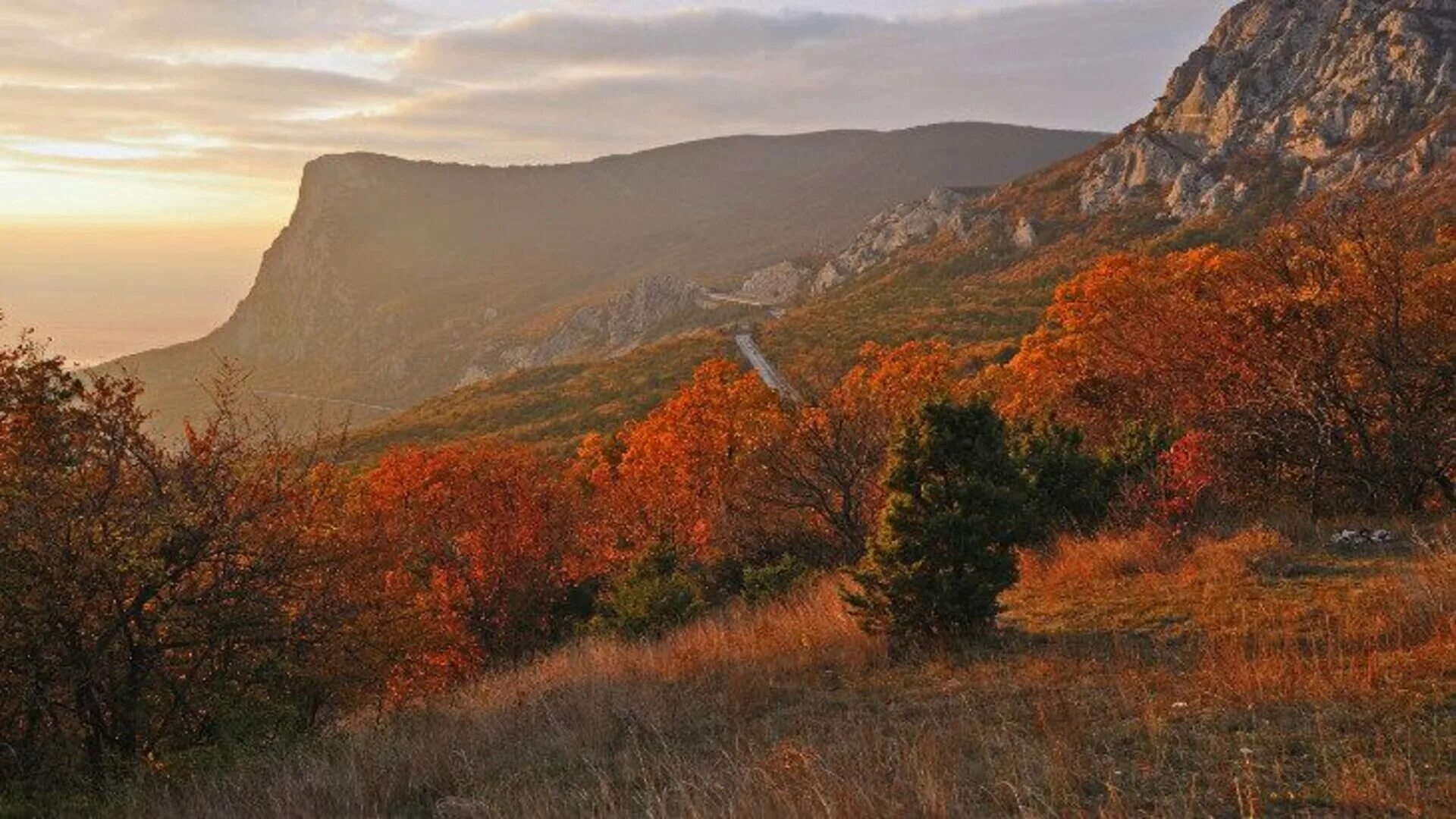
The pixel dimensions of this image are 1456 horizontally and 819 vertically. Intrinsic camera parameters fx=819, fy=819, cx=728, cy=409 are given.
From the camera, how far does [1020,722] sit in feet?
21.6

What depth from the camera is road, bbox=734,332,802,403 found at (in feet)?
174

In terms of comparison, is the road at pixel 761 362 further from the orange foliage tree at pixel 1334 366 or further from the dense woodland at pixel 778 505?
the orange foliage tree at pixel 1334 366

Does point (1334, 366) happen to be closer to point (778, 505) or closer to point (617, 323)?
point (778, 505)

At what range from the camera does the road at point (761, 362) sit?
2086 inches

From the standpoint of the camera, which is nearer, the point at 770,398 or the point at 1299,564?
the point at 1299,564

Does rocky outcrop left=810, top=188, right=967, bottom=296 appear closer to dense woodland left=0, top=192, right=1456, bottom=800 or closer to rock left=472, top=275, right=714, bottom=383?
rock left=472, top=275, right=714, bottom=383

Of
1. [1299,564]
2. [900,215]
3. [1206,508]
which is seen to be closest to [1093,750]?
[1299,564]

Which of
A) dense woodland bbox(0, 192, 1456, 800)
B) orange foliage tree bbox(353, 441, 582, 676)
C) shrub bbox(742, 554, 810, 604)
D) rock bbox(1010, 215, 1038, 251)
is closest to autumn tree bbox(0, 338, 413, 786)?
dense woodland bbox(0, 192, 1456, 800)

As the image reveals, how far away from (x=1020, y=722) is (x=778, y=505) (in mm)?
17127

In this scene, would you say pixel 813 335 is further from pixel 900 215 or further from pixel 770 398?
pixel 900 215

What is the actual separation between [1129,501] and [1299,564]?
9.16 feet

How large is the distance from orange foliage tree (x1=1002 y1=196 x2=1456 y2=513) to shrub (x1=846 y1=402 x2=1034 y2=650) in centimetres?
686

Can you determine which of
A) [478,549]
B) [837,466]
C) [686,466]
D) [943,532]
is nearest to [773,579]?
[837,466]

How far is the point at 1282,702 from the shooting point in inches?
239
